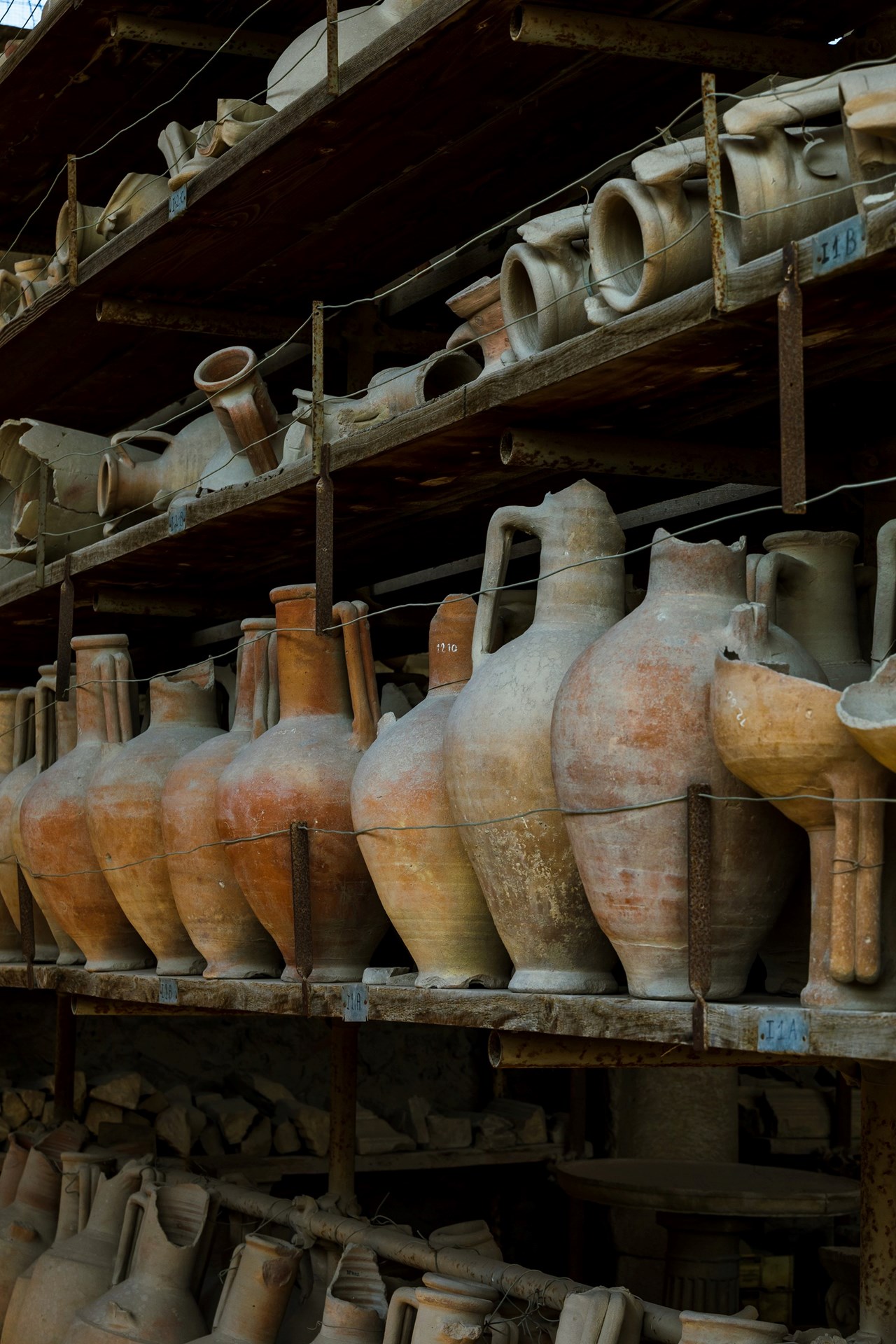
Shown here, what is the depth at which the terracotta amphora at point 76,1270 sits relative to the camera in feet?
14.0

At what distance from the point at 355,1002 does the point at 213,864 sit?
0.78m

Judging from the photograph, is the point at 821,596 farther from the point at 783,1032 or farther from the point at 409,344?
the point at 409,344

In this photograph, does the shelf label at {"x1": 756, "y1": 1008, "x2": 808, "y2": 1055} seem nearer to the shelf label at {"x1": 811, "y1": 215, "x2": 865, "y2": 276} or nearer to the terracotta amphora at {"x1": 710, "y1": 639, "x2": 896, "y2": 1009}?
the terracotta amphora at {"x1": 710, "y1": 639, "x2": 896, "y2": 1009}

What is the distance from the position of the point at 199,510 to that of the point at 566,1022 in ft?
5.88

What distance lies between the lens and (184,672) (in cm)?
444

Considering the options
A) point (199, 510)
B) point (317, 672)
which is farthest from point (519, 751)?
point (199, 510)

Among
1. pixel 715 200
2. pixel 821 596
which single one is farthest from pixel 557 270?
pixel 821 596

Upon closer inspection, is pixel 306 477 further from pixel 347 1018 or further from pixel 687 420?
pixel 347 1018

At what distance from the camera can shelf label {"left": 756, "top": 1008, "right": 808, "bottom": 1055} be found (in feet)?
6.92

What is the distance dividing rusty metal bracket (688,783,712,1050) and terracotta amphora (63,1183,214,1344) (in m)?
2.14

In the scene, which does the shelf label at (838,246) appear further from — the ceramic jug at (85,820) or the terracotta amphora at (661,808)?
the ceramic jug at (85,820)

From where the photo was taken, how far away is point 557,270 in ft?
9.66

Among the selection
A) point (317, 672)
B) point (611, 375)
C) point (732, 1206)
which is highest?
point (611, 375)

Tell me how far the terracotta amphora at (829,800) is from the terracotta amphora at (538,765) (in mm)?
455
